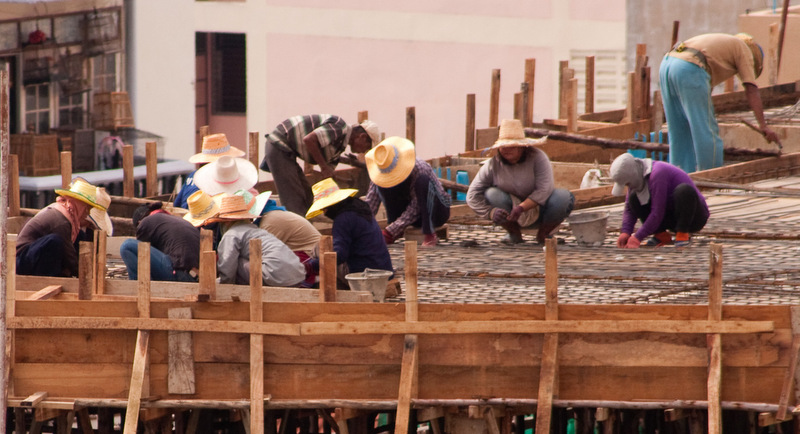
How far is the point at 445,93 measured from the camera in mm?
32312

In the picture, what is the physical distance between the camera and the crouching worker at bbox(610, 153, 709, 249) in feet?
36.7

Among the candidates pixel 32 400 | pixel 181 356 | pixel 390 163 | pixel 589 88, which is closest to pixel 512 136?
pixel 390 163

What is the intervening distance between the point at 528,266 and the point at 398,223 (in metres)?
1.32

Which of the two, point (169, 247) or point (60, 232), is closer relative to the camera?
point (169, 247)

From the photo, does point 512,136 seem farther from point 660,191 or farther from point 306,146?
point 306,146

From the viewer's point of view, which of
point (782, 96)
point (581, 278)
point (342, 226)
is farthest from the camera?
point (782, 96)

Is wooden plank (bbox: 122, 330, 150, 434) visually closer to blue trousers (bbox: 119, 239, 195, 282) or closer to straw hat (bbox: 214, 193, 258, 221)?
blue trousers (bbox: 119, 239, 195, 282)

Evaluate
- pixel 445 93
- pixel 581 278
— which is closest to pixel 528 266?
pixel 581 278

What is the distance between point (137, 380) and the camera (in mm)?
8578

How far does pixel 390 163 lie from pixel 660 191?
6.86ft

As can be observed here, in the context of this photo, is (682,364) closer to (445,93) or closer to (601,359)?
(601,359)

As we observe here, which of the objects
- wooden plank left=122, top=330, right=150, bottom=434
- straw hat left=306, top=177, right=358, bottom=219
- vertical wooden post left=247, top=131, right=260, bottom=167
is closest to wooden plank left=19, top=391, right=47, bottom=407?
wooden plank left=122, top=330, right=150, bottom=434

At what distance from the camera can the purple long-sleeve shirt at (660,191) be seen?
11234 mm

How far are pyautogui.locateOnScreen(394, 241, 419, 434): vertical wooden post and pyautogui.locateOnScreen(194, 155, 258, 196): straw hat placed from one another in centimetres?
320
